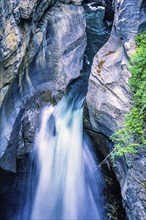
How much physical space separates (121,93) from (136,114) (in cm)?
102

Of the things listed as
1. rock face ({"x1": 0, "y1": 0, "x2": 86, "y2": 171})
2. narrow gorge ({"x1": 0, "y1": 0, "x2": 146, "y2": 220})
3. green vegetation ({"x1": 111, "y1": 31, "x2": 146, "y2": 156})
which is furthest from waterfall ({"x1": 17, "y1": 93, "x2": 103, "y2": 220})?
green vegetation ({"x1": 111, "y1": 31, "x2": 146, "y2": 156})

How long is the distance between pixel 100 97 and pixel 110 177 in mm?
Answer: 2173

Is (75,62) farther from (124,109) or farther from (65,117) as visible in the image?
(124,109)

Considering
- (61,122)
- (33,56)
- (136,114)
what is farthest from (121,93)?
(33,56)

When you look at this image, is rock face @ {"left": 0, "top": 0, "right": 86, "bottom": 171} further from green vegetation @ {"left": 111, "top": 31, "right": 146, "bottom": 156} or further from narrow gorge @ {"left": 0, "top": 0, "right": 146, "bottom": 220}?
green vegetation @ {"left": 111, "top": 31, "right": 146, "bottom": 156}

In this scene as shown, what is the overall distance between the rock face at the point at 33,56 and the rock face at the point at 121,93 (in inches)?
76.9

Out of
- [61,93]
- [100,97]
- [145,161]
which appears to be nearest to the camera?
[145,161]

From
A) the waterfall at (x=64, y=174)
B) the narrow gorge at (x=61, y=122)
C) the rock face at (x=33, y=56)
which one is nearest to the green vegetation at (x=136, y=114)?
the narrow gorge at (x=61, y=122)

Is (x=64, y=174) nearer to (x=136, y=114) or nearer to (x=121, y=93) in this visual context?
(x=121, y=93)

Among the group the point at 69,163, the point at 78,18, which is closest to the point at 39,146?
the point at 69,163

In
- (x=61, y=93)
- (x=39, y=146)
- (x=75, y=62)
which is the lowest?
(x=39, y=146)

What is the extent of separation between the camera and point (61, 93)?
10297 millimetres

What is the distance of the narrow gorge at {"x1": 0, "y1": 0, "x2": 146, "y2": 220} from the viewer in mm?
7004

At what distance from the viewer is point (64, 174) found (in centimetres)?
853
